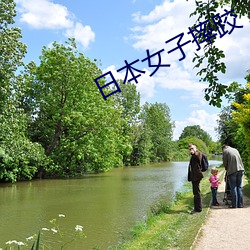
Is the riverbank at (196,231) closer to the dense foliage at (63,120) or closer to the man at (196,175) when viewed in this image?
the man at (196,175)

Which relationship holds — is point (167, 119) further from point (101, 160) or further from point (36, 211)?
point (36, 211)

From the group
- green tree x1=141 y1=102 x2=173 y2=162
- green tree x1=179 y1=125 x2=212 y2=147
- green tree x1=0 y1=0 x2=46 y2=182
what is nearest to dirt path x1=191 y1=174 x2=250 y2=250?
green tree x1=0 y1=0 x2=46 y2=182

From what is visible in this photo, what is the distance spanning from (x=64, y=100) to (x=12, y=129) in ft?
24.7

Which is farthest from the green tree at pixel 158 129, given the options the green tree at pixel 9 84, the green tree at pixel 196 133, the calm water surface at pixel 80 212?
the green tree at pixel 196 133

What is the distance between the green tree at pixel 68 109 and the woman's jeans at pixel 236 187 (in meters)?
17.8

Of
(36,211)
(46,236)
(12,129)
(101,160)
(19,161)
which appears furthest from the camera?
(101,160)

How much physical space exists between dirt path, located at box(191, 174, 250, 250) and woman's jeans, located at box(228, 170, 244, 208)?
0.22 m

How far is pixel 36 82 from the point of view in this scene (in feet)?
93.7

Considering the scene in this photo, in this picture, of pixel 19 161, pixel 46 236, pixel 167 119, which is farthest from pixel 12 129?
pixel 167 119

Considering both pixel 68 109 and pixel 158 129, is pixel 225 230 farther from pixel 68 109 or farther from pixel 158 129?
pixel 158 129

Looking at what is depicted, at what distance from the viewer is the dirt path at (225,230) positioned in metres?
6.41

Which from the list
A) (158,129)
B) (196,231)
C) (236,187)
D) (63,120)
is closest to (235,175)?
(236,187)

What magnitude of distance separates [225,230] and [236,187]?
274 cm

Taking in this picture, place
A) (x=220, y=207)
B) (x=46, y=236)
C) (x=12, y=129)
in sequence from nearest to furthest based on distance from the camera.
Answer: (x=46, y=236) < (x=220, y=207) < (x=12, y=129)
